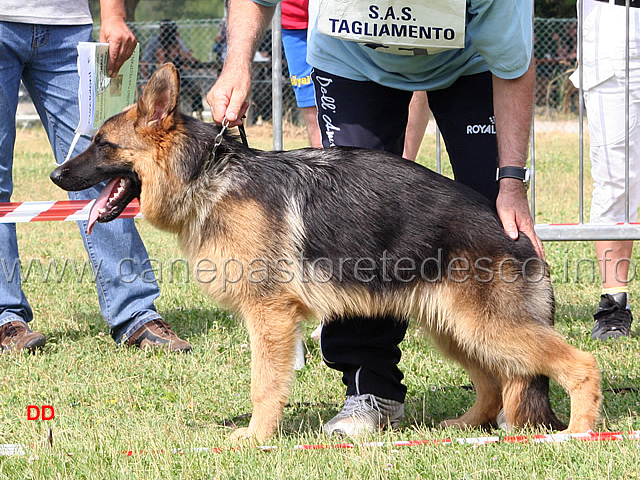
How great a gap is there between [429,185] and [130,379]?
2.19 meters

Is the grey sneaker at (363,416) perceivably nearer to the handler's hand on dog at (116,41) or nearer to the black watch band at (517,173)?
the black watch band at (517,173)

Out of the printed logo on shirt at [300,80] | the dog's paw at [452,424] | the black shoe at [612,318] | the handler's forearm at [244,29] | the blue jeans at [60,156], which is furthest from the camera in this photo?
the printed logo on shirt at [300,80]

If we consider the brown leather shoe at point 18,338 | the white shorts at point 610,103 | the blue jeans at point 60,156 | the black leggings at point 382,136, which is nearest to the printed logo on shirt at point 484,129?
the black leggings at point 382,136

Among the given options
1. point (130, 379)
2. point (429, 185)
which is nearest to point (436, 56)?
point (429, 185)

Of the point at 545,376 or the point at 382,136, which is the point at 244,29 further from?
the point at 545,376

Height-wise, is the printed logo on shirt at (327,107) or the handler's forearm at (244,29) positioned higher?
the handler's forearm at (244,29)

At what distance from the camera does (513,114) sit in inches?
133

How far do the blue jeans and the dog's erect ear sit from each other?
181 cm

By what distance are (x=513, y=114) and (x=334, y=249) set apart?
969 millimetres

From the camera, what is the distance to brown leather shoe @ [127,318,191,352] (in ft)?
16.5

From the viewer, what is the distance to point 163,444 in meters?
3.36

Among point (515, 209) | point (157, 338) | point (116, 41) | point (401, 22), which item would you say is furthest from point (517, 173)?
point (157, 338)

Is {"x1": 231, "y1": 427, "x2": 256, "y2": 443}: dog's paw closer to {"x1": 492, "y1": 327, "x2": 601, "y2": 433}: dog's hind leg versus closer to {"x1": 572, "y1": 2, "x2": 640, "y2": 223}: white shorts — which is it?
{"x1": 492, "y1": 327, "x2": 601, "y2": 433}: dog's hind leg

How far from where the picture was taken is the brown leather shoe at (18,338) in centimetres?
495
